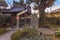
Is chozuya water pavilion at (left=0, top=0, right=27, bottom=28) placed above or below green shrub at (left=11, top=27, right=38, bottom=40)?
above

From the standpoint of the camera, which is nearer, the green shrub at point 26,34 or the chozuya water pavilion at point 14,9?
the green shrub at point 26,34

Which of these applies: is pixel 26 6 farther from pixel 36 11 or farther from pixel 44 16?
pixel 44 16

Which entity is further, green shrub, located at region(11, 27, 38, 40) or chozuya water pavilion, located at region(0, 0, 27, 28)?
chozuya water pavilion, located at region(0, 0, 27, 28)

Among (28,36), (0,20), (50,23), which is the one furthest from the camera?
(0,20)

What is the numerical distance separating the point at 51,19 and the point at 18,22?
2171 millimetres

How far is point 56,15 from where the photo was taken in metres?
13.0

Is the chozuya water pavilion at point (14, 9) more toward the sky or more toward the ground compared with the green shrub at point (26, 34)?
more toward the sky

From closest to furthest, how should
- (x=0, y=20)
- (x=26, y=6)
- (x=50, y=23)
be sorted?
(x=50, y=23) < (x=0, y=20) < (x=26, y=6)

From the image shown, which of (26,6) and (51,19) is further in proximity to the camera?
(26,6)

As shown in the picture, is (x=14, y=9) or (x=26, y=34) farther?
(x=14, y=9)

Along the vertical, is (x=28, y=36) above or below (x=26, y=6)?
below

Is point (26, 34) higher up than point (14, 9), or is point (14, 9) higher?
point (14, 9)

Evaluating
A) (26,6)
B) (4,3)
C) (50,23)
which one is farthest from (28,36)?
(4,3)

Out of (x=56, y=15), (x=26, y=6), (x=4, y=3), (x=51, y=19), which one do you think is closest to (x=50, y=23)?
(x=51, y=19)
